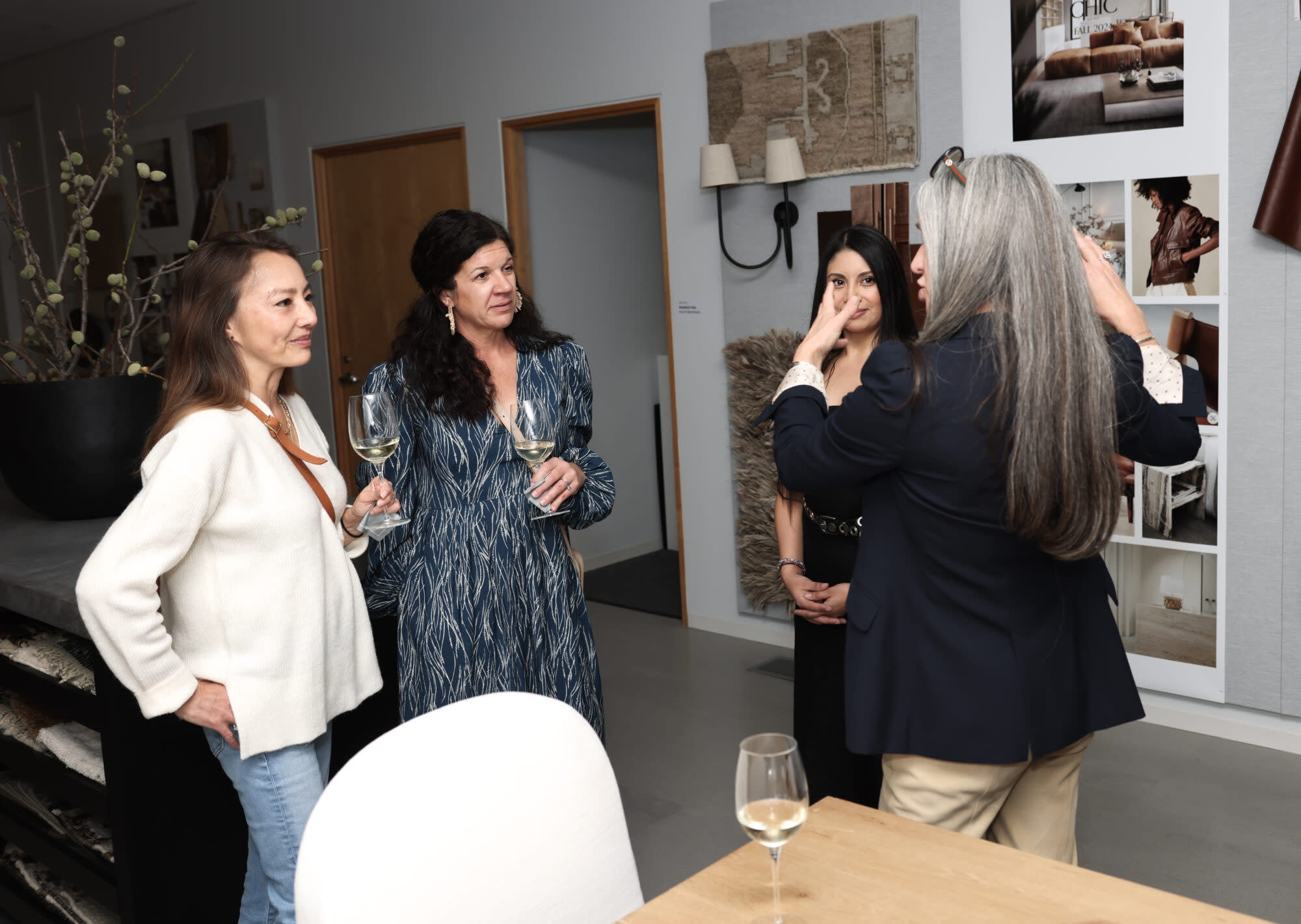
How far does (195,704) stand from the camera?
1.68m

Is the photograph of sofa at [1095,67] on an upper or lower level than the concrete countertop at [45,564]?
upper

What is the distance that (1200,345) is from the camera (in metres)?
3.28

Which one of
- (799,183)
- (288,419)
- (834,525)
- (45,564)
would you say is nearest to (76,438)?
(45,564)

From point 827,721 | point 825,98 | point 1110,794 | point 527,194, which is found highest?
point 825,98

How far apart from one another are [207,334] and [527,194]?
12.1 feet

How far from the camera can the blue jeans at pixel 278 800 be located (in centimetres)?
175

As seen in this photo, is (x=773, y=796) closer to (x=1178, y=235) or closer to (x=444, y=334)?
(x=444, y=334)

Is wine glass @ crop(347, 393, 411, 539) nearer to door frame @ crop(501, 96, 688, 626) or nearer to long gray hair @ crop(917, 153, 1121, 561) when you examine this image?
long gray hair @ crop(917, 153, 1121, 561)

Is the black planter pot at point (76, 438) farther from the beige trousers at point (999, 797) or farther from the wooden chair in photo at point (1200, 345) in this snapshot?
the wooden chair in photo at point (1200, 345)

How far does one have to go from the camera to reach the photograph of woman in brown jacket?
10.6ft

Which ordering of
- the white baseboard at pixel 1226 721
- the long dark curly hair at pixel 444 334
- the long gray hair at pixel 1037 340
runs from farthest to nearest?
the white baseboard at pixel 1226 721 → the long dark curly hair at pixel 444 334 → the long gray hair at pixel 1037 340

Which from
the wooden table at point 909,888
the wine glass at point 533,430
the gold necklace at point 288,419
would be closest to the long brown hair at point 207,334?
the gold necklace at point 288,419

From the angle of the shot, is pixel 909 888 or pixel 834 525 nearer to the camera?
pixel 909 888

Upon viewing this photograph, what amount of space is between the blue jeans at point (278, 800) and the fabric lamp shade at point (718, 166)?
2943 mm
